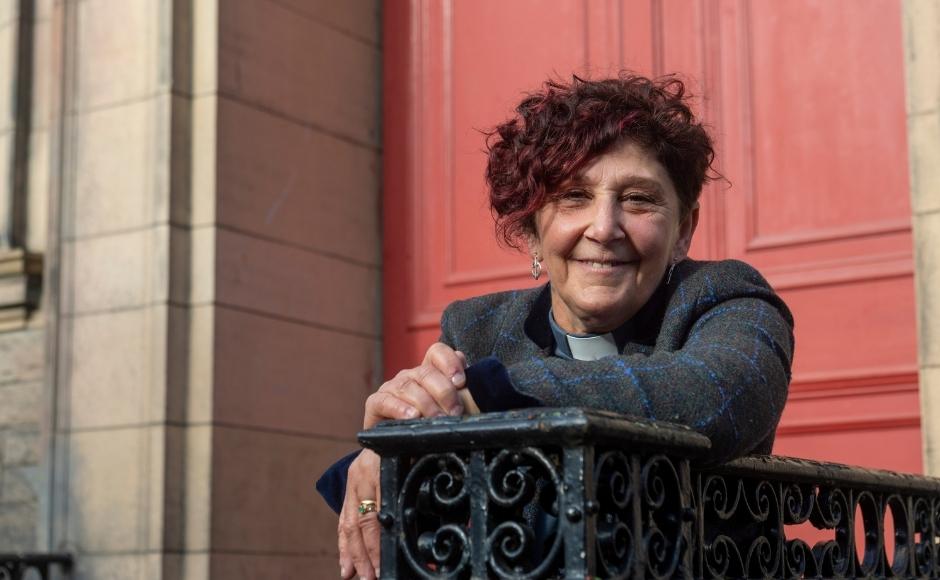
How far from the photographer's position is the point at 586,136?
2217 mm

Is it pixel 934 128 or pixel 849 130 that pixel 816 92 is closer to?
pixel 849 130

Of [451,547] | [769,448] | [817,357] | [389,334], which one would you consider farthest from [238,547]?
[451,547]

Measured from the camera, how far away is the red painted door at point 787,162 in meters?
4.59

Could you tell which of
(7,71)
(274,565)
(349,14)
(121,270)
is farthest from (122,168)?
(274,565)

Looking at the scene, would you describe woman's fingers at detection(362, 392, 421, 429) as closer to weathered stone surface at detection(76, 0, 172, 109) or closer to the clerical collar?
the clerical collar

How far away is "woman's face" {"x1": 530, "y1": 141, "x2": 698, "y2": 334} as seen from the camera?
224 centimetres

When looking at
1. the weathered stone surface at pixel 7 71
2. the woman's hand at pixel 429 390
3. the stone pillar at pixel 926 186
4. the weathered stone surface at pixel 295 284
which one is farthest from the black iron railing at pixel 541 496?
the weathered stone surface at pixel 7 71

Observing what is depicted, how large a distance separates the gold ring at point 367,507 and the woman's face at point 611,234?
0.57m

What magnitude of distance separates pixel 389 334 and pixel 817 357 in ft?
6.76

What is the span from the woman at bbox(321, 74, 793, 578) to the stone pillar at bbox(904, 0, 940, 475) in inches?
69.2

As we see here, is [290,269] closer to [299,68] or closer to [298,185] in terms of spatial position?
[298,185]

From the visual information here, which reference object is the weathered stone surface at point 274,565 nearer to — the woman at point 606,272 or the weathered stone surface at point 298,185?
the weathered stone surface at point 298,185

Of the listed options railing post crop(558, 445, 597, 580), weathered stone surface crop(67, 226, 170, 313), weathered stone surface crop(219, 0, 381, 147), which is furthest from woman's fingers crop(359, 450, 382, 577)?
weathered stone surface crop(219, 0, 381, 147)

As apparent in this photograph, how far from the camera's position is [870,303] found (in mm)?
4621
